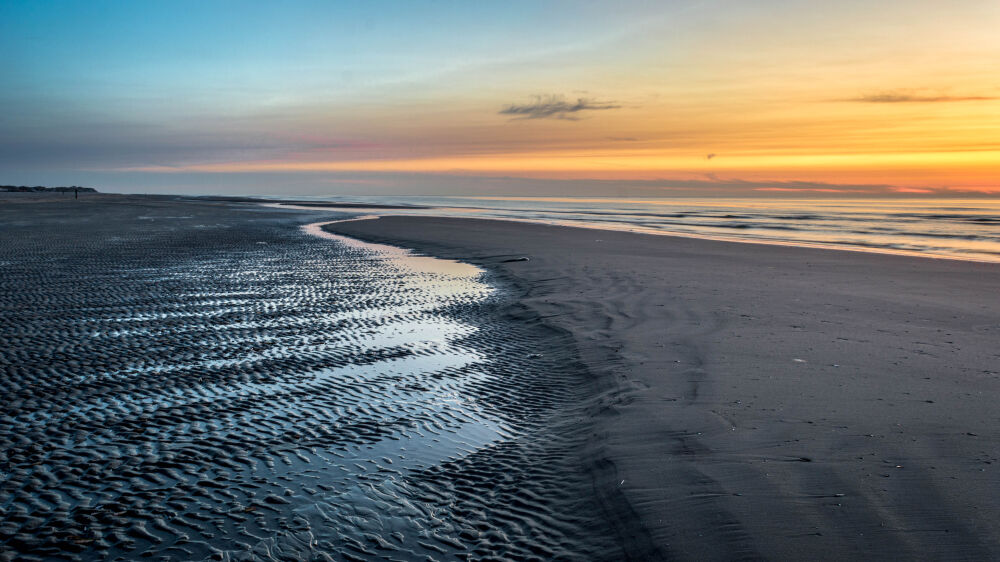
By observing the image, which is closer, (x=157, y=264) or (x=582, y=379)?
(x=582, y=379)

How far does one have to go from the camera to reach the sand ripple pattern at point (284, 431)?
417 cm

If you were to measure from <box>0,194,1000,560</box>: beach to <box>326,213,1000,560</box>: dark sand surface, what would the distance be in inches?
1.1

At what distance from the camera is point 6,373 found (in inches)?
297

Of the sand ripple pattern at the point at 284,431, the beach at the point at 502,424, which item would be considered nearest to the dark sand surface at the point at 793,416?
the beach at the point at 502,424

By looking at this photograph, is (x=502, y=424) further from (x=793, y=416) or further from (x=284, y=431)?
(x=793, y=416)

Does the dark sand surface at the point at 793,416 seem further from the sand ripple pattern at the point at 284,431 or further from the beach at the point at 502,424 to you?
the sand ripple pattern at the point at 284,431

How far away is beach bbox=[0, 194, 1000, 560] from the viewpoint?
412 centimetres

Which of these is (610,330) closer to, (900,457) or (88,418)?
(900,457)

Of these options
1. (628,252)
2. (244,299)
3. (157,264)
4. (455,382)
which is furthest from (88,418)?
(628,252)

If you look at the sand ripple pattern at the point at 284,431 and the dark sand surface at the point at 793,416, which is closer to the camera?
the dark sand surface at the point at 793,416

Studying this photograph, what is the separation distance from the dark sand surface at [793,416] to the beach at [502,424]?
27mm

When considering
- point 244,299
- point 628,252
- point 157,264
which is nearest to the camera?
point 244,299

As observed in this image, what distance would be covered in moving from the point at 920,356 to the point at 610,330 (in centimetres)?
416

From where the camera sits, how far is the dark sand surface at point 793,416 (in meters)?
4.04
